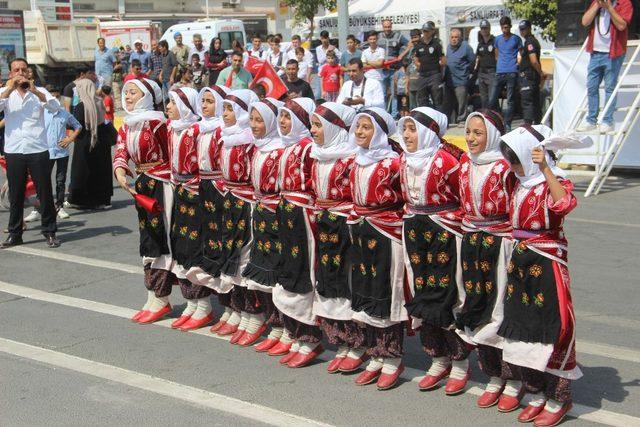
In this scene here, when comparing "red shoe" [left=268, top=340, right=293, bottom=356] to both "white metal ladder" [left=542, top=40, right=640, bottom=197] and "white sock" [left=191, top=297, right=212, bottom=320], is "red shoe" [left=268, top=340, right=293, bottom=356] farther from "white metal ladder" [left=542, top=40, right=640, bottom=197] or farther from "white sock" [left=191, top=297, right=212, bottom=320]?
"white metal ladder" [left=542, top=40, right=640, bottom=197]

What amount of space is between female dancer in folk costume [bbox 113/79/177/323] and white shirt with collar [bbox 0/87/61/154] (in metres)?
3.23

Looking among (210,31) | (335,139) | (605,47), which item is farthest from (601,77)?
(210,31)

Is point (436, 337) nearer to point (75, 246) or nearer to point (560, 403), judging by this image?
point (560, 403)

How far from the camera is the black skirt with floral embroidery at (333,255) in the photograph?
6.23 metres

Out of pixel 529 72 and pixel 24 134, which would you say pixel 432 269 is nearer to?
pixel 24 134

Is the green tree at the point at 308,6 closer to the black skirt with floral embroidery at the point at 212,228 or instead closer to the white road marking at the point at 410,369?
the white road marking at the point at 410,369

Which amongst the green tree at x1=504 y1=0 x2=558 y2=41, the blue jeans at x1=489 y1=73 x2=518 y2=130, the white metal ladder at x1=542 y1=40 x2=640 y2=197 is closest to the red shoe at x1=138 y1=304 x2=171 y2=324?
the white metal ladder at x1=542 y1=40 x2=640 y2=197

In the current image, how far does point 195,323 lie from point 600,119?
734 cm

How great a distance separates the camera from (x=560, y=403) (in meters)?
5.33

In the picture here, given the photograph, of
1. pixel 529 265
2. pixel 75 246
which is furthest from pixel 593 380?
pixel 75 246

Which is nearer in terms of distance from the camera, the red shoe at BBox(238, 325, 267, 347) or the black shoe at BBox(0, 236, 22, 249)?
the red shoe at BBox(238, 325, 267, 347)

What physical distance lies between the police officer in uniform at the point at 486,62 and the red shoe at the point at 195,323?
33.5ft

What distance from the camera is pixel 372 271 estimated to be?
19.9ft

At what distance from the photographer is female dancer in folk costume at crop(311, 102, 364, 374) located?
6203 mm
